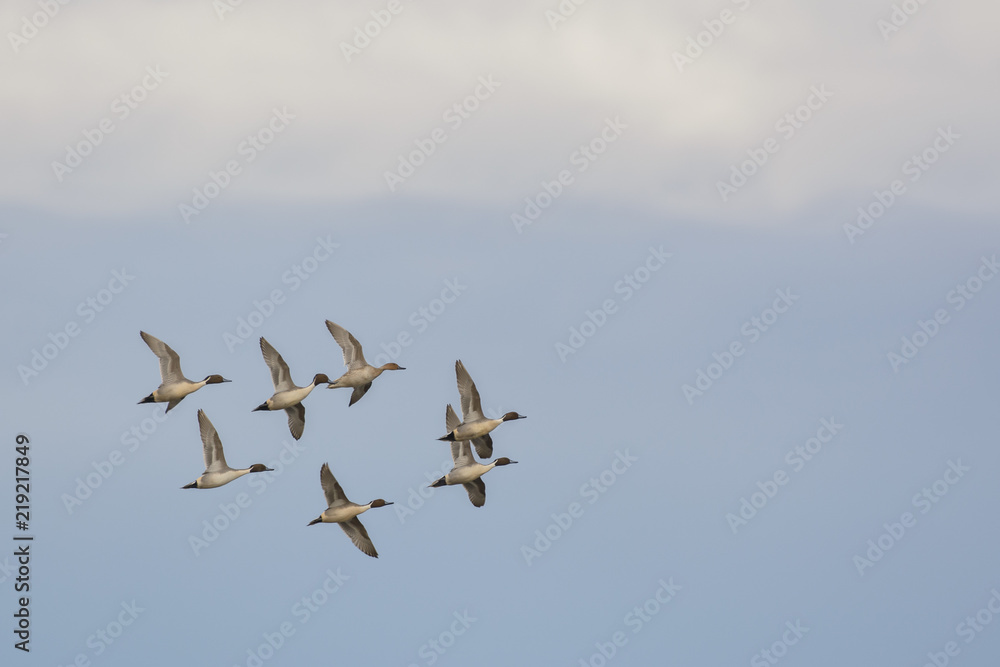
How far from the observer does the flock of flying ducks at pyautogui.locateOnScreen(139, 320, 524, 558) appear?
252 feet

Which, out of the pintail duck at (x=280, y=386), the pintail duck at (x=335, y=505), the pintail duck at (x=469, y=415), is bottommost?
the pintail duck at (x=335, y=505)

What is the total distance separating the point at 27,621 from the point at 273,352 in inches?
602

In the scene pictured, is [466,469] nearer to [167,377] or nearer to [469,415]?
[469,415]

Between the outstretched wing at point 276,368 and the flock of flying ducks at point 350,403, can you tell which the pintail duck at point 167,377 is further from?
the outstretched wing at point 276,368

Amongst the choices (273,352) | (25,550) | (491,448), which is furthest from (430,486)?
(25,550)

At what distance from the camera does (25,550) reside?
76.6 metres

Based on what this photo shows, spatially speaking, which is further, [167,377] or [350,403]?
[350,403]

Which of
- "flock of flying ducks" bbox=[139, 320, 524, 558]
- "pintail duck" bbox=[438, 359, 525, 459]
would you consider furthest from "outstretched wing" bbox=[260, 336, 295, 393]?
"pintail duck" bbox=[438, 359, 525, 459]

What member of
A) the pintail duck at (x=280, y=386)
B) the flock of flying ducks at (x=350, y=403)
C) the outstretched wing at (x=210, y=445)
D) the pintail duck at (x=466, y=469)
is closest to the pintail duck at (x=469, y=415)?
the flock of flying ducks at (x=350, y=403)

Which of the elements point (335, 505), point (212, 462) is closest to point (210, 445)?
point (212, 462)

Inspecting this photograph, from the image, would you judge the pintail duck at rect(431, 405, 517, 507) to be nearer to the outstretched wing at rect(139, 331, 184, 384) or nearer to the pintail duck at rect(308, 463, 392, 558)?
the pintail duck at rect(308, 463, 392, 558)

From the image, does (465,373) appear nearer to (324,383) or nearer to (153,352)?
(324,383)

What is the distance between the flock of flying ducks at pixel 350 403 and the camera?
7694cm

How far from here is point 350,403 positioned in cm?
8044
